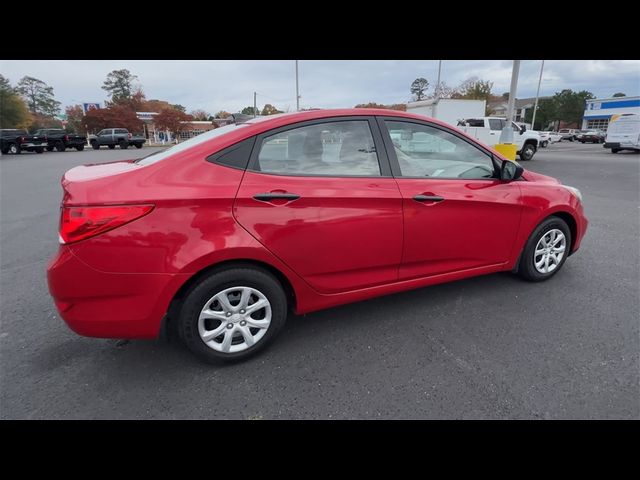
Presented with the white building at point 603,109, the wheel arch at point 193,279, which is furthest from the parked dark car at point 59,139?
the white building at point 603,109

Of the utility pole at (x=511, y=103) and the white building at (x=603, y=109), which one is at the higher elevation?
the white building at (x=603, y=109)

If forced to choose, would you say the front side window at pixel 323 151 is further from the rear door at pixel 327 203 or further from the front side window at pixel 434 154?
the front side window at pixel 434 154

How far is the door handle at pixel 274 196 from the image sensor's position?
229 cm

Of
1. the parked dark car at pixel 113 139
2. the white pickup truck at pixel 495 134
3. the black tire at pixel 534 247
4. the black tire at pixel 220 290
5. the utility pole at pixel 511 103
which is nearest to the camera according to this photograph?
the black tire at pixel 220 290

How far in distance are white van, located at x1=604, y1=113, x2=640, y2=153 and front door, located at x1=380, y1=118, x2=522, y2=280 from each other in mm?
24237

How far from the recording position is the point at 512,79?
8.58 metres

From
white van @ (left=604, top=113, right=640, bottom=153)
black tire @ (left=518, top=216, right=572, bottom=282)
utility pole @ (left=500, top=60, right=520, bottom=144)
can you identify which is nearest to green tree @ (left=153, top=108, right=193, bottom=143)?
white van @ (left=604, top=113, right=640, bottom=153)

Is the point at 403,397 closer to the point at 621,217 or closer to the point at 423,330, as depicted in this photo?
the point at 423,330

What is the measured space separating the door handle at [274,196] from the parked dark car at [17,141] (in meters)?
29.7

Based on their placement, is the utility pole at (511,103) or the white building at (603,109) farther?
the white building at (603,109)

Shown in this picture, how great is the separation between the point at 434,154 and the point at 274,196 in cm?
158

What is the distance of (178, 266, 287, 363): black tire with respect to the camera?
2238 mm

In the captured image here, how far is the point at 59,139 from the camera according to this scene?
27.2m
